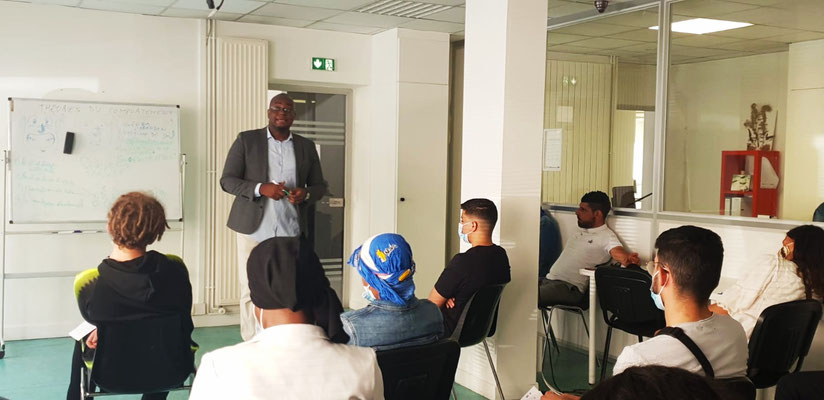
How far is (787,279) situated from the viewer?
362cm

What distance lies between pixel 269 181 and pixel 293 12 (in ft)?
5.53

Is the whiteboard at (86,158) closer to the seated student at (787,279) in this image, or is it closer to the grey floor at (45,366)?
the grey floor at (45,366)

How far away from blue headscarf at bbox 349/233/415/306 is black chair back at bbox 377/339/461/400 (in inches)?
14.5

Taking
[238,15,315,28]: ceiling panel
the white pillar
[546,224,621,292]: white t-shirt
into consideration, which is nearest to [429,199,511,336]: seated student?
the white pillar

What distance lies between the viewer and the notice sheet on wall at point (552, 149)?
5.99m

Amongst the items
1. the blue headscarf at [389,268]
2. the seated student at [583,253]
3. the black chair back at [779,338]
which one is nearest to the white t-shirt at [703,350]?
the blue headscarf at [389,268]

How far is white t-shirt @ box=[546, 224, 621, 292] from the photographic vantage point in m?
5.35

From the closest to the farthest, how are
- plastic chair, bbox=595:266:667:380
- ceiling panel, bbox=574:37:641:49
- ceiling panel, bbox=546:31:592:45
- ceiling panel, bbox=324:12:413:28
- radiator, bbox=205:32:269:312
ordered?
plastic chair, bbox=595:266:667:380, ceiling panel, bbox=574:37:641:49, ceiling panel, bbox=546:31:592:45, ceiling panel, bbox=324:12:413:28, radiator, bbox=205:32:269:312

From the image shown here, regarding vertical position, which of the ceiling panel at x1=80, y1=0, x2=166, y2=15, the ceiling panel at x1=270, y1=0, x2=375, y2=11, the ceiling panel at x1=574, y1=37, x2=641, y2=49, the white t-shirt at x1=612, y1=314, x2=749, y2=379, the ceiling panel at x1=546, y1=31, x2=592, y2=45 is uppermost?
the ceiling panel at x1=270, y1=0, x2=375, y2=11

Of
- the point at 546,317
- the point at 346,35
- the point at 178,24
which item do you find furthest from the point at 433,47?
the point at 546,317

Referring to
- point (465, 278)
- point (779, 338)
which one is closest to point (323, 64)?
point (465, 278)

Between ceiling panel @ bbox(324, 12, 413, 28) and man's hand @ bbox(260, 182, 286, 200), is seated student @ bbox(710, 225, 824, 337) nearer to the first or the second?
man's hand @ bbox(260, 182, 286, 200)

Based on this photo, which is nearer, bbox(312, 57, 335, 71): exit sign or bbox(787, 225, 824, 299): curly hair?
bbox(787, 225, 824, 299): curly hair

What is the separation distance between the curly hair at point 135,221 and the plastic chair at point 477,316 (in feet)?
4.93
